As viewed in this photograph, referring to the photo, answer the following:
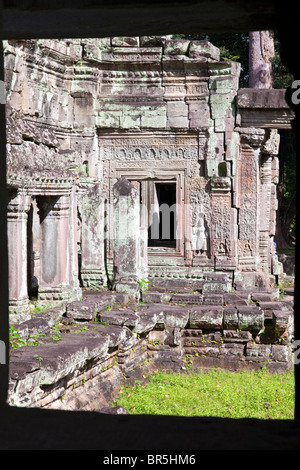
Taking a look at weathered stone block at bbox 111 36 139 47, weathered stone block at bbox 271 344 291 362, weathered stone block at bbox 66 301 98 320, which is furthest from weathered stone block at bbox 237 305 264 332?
weathered stone block at bbox 111 36 139 47

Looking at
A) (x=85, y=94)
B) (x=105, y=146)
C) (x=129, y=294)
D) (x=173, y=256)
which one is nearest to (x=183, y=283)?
(x=173, y=256)

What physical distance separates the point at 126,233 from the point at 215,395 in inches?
144

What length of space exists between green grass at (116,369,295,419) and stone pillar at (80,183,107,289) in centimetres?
259

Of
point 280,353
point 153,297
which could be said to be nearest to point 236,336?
point 280,353

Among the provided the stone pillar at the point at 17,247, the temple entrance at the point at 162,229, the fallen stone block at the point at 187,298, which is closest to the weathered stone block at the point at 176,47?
the temple entrance at the point at 162,229

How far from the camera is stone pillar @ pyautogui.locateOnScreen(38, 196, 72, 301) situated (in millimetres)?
9594

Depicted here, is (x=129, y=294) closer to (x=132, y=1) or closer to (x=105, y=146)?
(x=105, y=146)

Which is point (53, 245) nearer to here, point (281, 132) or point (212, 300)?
point (212, 300)

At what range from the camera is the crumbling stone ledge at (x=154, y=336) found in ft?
24.7

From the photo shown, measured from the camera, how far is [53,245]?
9625mm

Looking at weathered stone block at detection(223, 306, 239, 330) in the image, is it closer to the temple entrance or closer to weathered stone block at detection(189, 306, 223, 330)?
weathered stone block at detection(189, 306, 223, 330)

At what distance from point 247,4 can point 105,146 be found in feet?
35.9
